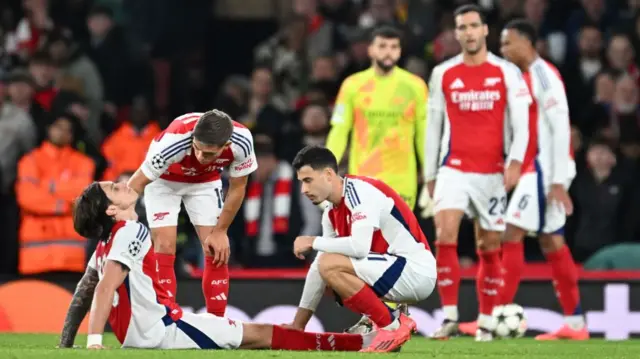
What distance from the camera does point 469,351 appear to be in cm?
887

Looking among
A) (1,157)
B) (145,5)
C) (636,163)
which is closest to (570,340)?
(636,163)

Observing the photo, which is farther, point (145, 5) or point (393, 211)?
point (145, 5)

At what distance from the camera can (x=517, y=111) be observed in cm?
1030

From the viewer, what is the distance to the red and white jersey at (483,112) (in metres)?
10.3

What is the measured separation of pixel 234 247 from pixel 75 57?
113 inches

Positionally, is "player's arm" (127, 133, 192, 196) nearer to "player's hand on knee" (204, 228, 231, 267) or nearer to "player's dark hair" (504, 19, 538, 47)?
"player's hand on knee" (204, 228, 231, 267)

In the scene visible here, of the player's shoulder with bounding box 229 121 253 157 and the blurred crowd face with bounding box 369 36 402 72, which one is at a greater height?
the blurred crowd face with bounding box 369 36 402 72

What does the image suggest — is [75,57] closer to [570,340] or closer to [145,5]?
[145,5]

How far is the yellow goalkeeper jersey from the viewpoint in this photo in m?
11.2

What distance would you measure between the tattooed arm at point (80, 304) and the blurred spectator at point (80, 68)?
6.91m

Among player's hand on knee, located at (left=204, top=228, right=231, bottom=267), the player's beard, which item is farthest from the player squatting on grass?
the player's beard

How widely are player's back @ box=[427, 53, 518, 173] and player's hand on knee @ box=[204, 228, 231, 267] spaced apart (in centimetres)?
193

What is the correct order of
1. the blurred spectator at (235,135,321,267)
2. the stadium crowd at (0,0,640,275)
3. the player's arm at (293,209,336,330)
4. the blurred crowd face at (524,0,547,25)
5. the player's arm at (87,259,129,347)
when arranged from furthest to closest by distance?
the blurred crowd face at (524,0,547,25) → the blurred spectator at (235,135,321,267) → the stadium crowd at (0,0,640,275) → the player's arm at (293,209,336,330) → the player's arm at (87,259,129,347)

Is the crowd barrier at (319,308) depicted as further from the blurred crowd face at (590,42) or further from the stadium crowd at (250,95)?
the blurred crowd face at (590,42)
